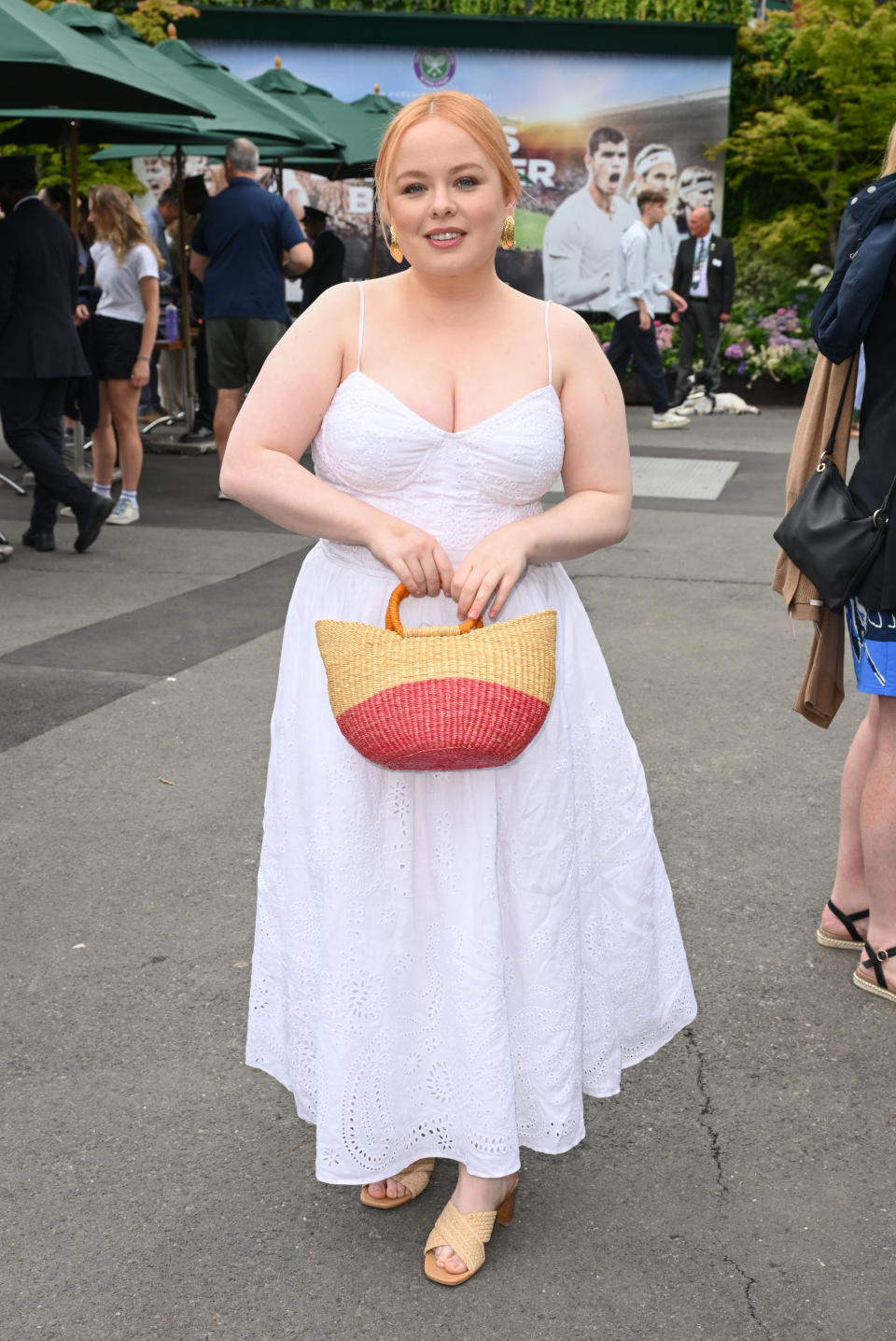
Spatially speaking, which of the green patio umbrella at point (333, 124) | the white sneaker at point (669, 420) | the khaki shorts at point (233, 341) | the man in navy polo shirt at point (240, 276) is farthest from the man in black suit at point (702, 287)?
the khaki shorts at point (233, 341)

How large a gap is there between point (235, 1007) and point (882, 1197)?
5.03 feet

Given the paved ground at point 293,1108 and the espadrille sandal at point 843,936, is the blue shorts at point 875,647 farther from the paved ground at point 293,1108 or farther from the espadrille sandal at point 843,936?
the paved ground at point 293,1108

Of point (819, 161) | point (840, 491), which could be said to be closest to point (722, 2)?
point (819, 161)

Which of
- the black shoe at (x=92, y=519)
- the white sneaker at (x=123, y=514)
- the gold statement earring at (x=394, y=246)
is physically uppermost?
the gold statement earring at (x=394, y=246)

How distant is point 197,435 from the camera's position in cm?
1409

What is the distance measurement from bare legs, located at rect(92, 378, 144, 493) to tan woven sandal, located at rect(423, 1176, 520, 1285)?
749cm

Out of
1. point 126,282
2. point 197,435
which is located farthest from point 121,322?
point 197,435

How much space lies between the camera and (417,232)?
2.38m

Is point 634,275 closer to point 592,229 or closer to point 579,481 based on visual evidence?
point 592,229

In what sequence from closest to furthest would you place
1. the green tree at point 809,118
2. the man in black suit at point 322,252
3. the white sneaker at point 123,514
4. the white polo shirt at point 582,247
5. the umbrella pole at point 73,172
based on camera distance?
the white sneaker at point 123,514 < the umbrella pole at point 73,172 < the man in black suit at point 322,252 < the green tree at point 809,118 < the white polo shirt at point 582,247

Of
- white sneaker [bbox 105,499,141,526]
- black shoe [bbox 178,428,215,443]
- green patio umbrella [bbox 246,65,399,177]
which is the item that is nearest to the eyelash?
white sneaker [bbox 105,499,141,526]

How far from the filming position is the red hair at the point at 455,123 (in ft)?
7.66

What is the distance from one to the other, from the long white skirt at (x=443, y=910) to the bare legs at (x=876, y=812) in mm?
1115

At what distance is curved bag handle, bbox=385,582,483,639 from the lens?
230 cm
